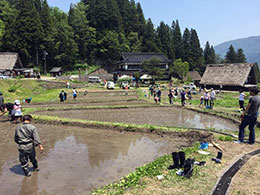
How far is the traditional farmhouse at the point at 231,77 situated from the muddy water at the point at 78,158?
3131cm

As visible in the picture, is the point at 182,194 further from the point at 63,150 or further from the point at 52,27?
the point at 52,27

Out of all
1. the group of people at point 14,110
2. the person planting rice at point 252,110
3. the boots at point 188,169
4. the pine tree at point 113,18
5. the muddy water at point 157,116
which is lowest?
the muddy water at point 157,116

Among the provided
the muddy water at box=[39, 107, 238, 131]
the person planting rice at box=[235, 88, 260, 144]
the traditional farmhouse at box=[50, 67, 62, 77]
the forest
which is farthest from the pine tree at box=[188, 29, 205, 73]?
the person planting rice at box=[235, 88, 260, 144]

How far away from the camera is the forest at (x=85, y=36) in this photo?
157 feet

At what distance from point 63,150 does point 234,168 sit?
5.89 meters

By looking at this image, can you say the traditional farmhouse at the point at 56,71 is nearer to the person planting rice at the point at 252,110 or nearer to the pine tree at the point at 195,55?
the pine tree at the point at 195,55

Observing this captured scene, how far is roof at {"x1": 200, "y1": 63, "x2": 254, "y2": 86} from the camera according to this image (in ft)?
119

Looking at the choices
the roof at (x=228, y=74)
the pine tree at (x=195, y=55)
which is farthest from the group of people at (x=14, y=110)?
the pine tree at (x=195, y=55)

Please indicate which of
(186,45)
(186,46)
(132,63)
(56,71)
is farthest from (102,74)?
(186,45)

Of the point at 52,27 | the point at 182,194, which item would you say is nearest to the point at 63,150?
the point at 182,194

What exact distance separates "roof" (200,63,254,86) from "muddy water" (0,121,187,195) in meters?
31.4

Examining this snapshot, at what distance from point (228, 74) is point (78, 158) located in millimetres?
36778

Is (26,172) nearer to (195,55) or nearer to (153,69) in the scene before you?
(153,69)

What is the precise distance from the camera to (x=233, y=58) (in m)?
72.9
